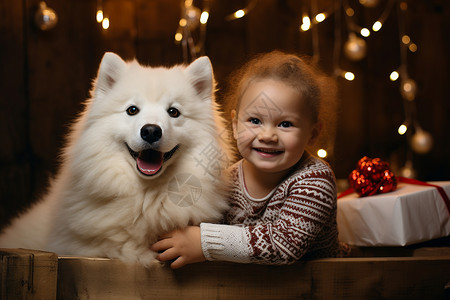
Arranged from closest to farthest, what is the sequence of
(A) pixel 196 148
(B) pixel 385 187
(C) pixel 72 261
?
(C) pixel 72 261 → (A) pixel 196 148 → (B) pixel 385 187

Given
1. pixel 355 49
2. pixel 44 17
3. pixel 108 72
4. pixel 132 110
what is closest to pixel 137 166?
pixel 132 110

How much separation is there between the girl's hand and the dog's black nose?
27 centimetres

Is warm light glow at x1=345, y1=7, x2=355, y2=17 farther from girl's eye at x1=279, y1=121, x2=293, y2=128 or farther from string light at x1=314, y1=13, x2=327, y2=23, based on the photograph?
girl's eye at x1=279, y1=121, x2=293, y2=128

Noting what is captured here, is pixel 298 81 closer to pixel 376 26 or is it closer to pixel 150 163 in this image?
pixel 150 163

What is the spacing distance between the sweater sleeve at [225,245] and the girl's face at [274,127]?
10.2 inches

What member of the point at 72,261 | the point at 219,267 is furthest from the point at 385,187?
the point at 72,261

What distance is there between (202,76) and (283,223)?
51cm

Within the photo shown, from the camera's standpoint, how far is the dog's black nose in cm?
122

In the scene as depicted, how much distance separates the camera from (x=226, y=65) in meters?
2.71

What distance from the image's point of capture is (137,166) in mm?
1282

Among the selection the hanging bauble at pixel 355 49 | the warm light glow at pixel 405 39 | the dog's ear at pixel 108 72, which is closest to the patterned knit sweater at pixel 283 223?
the dog's ear at pixel 108 72

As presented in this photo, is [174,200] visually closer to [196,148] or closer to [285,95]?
[196,148]

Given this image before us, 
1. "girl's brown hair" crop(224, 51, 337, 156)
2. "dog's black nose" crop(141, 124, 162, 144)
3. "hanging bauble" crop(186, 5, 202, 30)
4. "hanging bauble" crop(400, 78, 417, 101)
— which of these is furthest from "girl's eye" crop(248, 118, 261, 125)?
"hanging bauble" crop(400, 78, 417, 101)

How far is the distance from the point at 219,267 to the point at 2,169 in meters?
1.50
